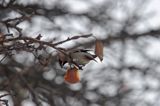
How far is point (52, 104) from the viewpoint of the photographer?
3420 mm

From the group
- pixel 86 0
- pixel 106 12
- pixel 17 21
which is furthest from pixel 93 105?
pixel 17 21

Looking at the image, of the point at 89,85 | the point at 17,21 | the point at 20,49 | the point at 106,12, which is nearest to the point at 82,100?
the point at 89,85

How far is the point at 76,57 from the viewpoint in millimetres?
1403

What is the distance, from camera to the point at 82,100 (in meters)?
4.38

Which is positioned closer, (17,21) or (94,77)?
(17,21)

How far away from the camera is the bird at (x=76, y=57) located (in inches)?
54.6

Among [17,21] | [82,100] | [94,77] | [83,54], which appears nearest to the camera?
[83,54]

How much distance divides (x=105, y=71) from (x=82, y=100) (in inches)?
55.7

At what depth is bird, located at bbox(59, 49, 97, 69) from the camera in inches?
54.6

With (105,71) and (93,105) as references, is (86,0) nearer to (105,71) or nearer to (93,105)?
(105,71)

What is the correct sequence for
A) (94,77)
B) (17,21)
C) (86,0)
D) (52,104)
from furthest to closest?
(86,0) < (94,77) < (52,104) < (17,21)

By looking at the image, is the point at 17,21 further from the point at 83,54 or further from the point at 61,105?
the point at 61,105

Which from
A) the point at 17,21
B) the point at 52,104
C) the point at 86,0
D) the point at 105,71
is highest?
the point at 86,0

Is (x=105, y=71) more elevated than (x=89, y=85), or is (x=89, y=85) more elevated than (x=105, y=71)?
(x=105, y=71)
